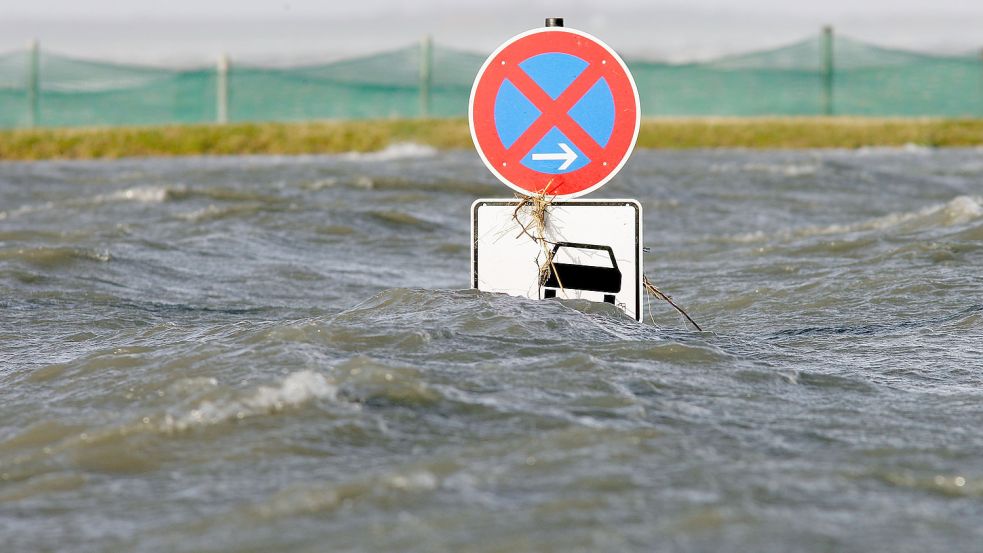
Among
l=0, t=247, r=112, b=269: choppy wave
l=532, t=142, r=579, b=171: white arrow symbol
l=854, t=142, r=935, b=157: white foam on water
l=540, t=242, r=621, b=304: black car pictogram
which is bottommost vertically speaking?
l=0, t=247, r=112, b=269: choppy wave

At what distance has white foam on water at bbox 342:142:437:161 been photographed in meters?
19.4

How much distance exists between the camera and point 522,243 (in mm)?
5141

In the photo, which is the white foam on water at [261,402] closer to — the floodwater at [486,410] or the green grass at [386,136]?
the floodwater at [486,410]

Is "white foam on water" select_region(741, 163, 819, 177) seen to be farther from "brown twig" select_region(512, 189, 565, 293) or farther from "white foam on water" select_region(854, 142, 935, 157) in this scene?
"brown twig" select_region(512, 189, 565, 293)

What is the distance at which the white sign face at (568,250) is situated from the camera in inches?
198

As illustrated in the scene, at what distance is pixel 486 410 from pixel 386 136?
17.9 meters

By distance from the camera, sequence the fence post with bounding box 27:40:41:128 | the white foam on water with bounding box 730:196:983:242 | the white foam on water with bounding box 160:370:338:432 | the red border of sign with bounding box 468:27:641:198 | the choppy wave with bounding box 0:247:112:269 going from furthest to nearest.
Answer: the fence post with bounding box 27:40:41:128
the white foam on water with bounding box 730:196:983:242
the choppy wave with bounding box 0:247:112:269
the red border of sign with bounding box 468:27:641:198
the white foam on water with bounding box 160:370:338:432

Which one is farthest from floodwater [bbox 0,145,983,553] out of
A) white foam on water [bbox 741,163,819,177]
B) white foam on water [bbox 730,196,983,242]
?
white foam on water [bbox 741,163,819,177]

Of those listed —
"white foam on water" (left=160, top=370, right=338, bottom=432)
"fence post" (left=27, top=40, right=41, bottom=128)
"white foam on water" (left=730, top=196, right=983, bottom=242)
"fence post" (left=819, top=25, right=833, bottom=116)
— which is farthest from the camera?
"fence post" (left=819, top=25, right=833, bottom=116)

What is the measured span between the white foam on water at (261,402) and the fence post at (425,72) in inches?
865

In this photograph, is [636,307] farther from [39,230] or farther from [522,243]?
[39,230]

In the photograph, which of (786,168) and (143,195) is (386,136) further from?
(143,195)

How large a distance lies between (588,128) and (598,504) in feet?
7.06

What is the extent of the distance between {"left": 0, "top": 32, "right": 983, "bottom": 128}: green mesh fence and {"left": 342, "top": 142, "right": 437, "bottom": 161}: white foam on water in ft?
13.7
